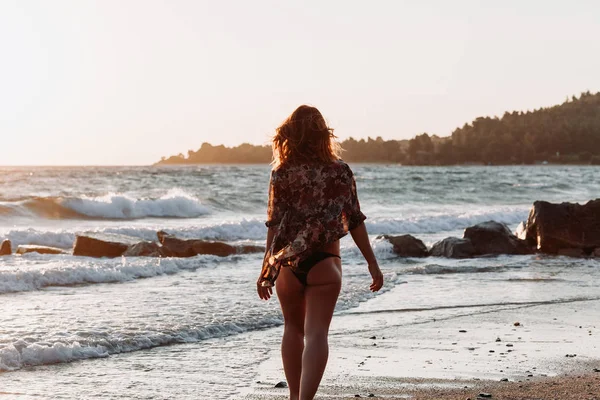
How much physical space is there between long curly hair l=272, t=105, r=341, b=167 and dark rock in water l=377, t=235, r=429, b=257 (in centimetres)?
1331

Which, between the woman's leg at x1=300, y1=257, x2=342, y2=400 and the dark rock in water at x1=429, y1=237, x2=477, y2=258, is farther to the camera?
the dark rock in water at x1=429, y1=237, x2=477, y2=258

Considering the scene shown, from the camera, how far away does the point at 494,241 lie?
1783 cm

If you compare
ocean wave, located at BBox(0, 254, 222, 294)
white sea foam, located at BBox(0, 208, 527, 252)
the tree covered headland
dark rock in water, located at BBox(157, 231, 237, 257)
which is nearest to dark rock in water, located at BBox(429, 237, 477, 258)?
dark rock in water, located at BBox(157, 231, 237, 257)

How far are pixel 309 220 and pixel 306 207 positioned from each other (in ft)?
0.25

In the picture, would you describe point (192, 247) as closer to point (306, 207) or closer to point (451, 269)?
point (451, 269)

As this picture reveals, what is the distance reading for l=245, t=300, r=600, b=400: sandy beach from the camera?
19.2 ft

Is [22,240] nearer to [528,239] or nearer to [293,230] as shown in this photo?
[528,239]

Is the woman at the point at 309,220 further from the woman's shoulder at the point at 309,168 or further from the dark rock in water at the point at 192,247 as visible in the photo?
the dark rock in water at the point at 192,247

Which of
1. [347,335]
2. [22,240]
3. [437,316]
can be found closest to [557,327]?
[437,316]

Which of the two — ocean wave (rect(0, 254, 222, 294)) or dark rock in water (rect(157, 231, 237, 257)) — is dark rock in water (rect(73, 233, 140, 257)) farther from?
dark rock in water (rect(157, 231, 237, 257))

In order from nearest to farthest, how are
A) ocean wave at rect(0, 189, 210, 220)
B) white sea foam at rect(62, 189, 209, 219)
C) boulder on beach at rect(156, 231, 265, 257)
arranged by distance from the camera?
1. boulder on beach at rect(156, 231, 265, 257)
2. ocean wave at rect(0, 189, 210, 220)
3. white sea foam at rect(62, 189, 209, 219)

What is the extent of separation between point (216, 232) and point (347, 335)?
15.5 metres

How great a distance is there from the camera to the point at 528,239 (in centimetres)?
1842

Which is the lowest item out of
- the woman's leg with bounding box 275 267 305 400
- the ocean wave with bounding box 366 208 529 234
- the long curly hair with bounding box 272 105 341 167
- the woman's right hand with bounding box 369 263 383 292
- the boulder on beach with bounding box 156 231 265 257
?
the ocean wave with bounding box 366 208 529 234
